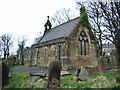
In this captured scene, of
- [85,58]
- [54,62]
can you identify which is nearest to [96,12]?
[85,58]

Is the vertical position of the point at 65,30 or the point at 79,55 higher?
the point at 65,30

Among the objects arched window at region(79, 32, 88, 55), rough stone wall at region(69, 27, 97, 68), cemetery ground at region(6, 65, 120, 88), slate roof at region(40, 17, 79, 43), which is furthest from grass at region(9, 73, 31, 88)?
arched window at region(79, 32, 88, 55)

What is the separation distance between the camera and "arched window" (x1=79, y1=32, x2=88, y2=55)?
1825 cm

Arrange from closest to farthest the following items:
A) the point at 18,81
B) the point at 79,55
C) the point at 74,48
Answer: the point at 18,81, the point at 74,48, the point at 79,55

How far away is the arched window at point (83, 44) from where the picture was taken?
18.2 m

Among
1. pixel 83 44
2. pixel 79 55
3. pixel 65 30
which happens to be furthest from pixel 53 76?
pixel 65 30

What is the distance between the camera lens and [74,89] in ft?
21.7

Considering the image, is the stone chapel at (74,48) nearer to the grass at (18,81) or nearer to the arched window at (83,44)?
the arched window at (83,44)

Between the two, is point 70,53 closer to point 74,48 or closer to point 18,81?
point 74,48

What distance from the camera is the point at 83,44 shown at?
18500mm

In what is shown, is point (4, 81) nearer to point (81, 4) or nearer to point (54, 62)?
point (54, 62)

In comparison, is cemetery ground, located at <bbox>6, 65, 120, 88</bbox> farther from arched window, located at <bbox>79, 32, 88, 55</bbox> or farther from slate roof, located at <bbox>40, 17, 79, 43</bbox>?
slate roof, located at <bbox>40, 17, 79, 43</bbox>

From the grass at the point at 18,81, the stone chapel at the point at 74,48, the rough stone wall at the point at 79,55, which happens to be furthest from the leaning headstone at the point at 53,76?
the rough stone wall at the point at 79,55

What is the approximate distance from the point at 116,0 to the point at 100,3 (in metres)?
2.29
